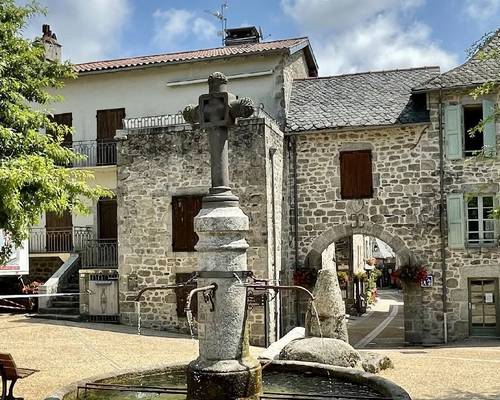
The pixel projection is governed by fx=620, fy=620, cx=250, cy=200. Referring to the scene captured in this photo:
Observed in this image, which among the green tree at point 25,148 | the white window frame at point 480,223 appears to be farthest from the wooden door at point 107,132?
the white window frame at point 480,223

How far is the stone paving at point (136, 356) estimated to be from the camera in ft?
31.0

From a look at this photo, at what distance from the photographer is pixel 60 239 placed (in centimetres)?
2002

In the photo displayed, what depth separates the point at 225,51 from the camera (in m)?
19.5

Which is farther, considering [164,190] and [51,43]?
[51,43]

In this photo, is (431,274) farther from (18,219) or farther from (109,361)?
(18,219)

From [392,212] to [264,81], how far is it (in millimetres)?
5315

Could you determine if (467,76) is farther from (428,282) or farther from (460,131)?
(428,282)

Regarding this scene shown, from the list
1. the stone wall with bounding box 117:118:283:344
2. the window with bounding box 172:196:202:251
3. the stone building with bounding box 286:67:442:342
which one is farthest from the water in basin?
the stone building with bounding box 286:67:442:342

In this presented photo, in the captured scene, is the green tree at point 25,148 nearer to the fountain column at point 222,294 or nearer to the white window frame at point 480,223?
the fountain column at point 222,294

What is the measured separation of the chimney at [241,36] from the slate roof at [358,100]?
3596mm

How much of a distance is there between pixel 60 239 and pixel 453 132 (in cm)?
1243

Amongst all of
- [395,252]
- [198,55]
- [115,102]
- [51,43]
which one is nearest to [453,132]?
[395,252]

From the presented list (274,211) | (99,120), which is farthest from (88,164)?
(274,211)

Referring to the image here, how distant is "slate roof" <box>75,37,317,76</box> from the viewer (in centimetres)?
1828
